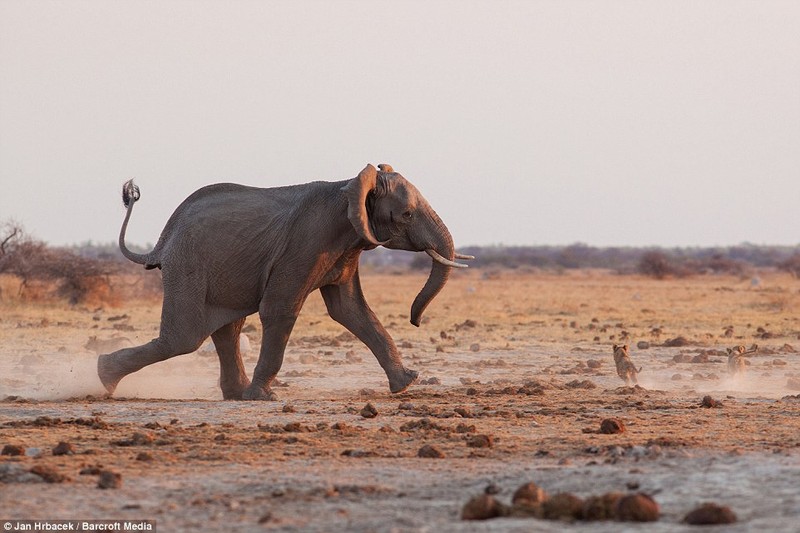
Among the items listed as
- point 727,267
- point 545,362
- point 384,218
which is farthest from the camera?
point 727,267

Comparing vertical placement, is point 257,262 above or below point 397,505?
above

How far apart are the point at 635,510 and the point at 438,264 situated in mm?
7383

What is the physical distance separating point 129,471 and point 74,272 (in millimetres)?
26370

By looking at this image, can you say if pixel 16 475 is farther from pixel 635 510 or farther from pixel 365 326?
pixel 365 326

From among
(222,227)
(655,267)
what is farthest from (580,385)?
(655,267)

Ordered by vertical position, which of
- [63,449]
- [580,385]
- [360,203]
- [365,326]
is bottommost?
[580,385]

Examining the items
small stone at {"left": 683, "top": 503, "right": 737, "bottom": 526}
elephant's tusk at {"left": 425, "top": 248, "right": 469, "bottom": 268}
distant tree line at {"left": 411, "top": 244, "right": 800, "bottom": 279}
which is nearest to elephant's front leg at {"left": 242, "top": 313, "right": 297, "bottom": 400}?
elephant's tusk at {"left": 425, "top": 248, "right": 469, "bottom": 268}

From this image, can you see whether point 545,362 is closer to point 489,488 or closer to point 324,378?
point 324,378

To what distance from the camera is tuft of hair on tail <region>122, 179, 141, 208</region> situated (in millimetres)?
14570

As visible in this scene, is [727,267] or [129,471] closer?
[129,471]

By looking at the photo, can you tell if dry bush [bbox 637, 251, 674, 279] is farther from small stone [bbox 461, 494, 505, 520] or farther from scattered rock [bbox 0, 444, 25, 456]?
small stone [bbox 461, 494, 505, 520]

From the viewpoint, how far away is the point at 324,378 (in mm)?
16625

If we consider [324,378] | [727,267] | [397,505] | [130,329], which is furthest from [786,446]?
[727,267]

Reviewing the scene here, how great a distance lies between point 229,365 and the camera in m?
14.1
